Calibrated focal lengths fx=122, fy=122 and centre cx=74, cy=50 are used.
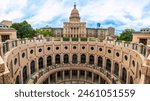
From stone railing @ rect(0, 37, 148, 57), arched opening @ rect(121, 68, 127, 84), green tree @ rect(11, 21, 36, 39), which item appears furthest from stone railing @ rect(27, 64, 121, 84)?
green tree @ rect(11, 21, 36, 39)

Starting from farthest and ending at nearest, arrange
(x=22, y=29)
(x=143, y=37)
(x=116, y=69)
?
(x=22, y=29)
(x=116, y=69)
(x=143, y=37)

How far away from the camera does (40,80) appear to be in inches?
827

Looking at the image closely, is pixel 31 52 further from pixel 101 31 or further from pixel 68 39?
pixel 101 31

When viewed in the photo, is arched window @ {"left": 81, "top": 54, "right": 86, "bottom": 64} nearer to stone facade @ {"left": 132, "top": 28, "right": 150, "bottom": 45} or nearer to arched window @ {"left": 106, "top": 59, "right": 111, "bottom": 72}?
arched window @ {"left": 106, "top": 59, "right": 111, "bottom": 72}

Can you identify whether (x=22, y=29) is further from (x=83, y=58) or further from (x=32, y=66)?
(x=83, y=58)

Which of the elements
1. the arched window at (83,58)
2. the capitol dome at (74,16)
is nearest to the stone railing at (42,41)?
the arched window at (83,58)

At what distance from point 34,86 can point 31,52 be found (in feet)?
65.4

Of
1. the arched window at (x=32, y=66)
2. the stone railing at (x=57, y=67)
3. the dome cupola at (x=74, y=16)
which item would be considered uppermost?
the dome cupola at (x=74, y=16)

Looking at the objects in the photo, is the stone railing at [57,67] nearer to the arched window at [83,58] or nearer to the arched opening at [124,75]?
the arched opening at [124,75]

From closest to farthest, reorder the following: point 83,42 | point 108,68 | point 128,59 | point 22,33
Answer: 1. point 128,59
2. point 108,68
3. point 83,42
4. point 22,33

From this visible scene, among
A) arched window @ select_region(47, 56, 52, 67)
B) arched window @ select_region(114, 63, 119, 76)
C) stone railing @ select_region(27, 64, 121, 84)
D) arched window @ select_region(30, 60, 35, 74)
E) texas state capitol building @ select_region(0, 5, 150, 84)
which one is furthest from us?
arched window @ select_region(47, 56, 52, 67)

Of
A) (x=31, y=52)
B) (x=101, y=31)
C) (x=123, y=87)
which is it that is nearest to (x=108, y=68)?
(x=31, y=52)

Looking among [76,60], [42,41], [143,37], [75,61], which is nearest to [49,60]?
[42,41]

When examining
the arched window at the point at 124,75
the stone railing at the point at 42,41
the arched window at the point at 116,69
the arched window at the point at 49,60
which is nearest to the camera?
the stone railing at the point at 42,41
